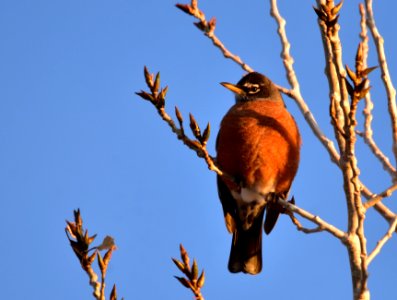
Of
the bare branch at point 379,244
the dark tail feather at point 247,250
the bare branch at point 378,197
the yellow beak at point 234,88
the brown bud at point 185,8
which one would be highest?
the yellow beak at point 234,88

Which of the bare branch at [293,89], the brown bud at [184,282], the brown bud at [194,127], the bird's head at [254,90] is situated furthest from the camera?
the bird's head at [254,90]

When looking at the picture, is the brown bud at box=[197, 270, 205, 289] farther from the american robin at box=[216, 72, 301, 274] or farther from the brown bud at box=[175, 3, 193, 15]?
the american robin at box=[216, 72, 301, 274]

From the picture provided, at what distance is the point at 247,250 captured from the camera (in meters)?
6.71

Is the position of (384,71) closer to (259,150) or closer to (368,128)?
(368,128)

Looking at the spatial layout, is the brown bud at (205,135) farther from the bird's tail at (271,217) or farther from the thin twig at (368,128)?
the bird's tail at (271,217)

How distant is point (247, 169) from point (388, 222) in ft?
5.75

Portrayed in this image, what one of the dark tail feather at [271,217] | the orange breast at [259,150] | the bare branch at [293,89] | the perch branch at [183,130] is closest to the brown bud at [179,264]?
the perch branch at [183,130]

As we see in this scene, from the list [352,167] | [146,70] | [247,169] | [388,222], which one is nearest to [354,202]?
[352,167]

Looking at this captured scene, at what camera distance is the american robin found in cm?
600

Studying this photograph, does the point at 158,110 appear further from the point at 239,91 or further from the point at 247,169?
the point at 239,91

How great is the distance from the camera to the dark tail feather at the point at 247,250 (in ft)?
21.8

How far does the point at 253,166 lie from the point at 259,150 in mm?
152

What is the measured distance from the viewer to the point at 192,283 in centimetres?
343

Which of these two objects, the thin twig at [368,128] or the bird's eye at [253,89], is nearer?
the thin twig at [368,128]
